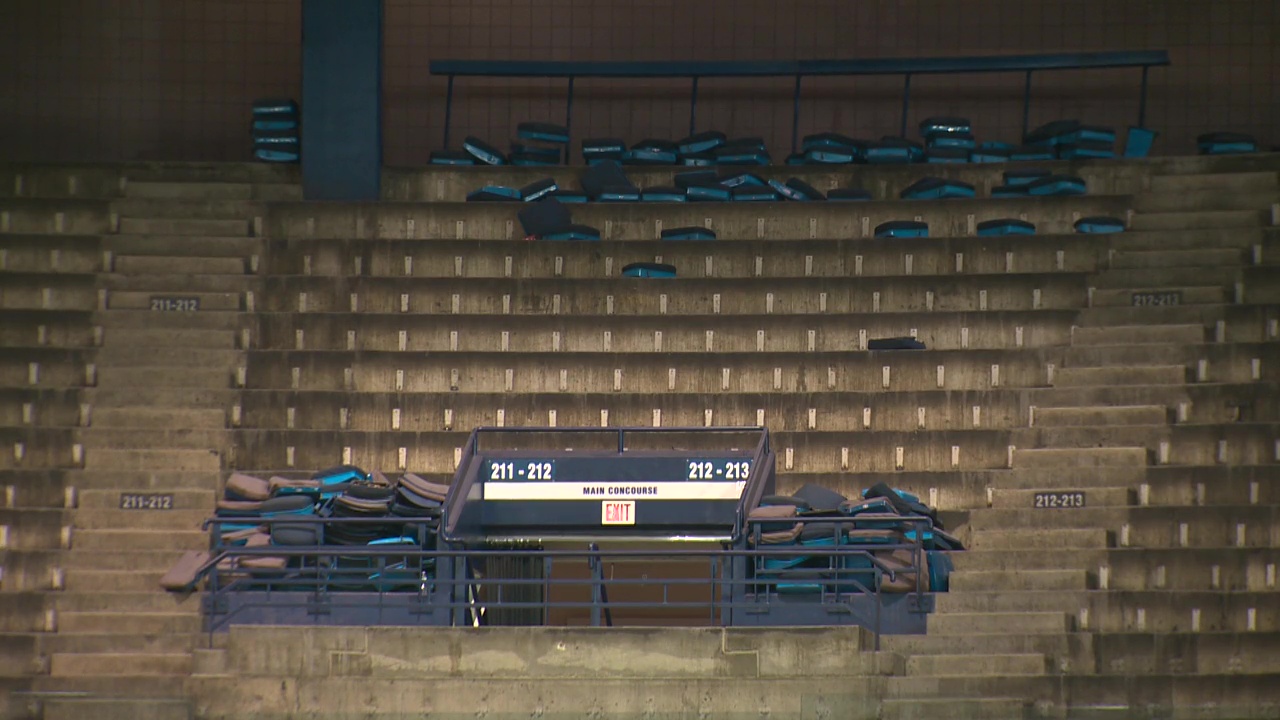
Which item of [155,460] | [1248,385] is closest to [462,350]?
[155,460]

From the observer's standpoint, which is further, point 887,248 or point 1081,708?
point 887,248

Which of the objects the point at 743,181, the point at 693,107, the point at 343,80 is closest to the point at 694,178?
the point at 743,181

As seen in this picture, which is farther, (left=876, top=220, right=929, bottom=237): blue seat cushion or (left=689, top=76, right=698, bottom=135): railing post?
(left=689, top=76, right=698, bottom=135): railing post

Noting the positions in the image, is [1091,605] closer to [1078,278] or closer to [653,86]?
[1078,278]

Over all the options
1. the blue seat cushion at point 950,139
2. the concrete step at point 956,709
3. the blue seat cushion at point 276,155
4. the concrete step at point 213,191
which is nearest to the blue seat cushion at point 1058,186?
the blue seat cushion at point 950,139

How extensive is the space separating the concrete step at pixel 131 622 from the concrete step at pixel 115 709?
2.70 ft

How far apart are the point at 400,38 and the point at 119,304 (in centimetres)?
589

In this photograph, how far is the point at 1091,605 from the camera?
47.7 ft

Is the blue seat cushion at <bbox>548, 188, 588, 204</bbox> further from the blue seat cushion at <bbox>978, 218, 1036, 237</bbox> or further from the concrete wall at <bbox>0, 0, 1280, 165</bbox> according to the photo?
the blue seat cushion at <bbox>978, 218, 1036, 237</bbox>

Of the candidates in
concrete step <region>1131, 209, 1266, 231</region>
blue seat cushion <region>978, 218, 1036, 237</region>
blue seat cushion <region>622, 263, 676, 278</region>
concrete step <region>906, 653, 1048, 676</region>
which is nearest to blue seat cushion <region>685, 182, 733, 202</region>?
blue seat cushion <region>622, 263, 676, 278</region>

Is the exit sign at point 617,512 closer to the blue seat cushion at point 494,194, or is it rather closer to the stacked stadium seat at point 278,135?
the blue seat cushion at point 494,194

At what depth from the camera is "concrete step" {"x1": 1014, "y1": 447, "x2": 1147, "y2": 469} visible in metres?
16.0

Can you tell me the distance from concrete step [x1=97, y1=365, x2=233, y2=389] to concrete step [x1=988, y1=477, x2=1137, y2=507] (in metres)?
6.92

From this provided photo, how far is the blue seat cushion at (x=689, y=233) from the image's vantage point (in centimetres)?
1905
